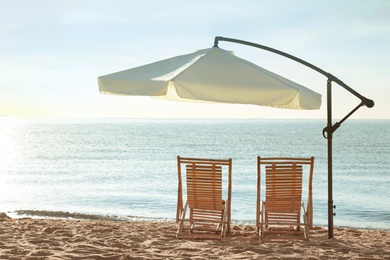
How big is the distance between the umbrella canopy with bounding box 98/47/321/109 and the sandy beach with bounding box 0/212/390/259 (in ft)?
4.66

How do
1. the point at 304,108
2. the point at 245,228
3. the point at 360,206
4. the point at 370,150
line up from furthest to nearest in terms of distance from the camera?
the point at 370,150
the point at 360,206
the point at 245,228
the point at 304,108

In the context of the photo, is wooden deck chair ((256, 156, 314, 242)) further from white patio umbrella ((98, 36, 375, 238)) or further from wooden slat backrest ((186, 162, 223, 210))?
white patio umbrella ((98, 36, 375, 238))

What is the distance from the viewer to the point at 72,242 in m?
6.22

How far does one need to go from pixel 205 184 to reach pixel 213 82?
1559 millimetres

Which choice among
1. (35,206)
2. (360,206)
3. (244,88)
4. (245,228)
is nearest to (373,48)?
(360,206)

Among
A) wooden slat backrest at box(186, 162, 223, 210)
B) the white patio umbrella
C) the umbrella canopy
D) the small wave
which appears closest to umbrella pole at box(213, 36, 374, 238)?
the white patio umbrella

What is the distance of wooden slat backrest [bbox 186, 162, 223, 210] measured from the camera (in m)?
6.69

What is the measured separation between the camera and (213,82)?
5.59 meters

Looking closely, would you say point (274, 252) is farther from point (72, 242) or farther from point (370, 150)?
point (370, 150)

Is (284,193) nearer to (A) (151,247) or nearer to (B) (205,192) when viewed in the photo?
(B) (205,192)

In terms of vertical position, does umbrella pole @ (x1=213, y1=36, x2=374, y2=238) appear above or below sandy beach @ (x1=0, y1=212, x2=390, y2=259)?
above

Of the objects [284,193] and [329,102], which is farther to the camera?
[284,193]

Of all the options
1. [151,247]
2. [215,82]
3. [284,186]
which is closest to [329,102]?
[284,186]

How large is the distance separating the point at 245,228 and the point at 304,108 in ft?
8.44
